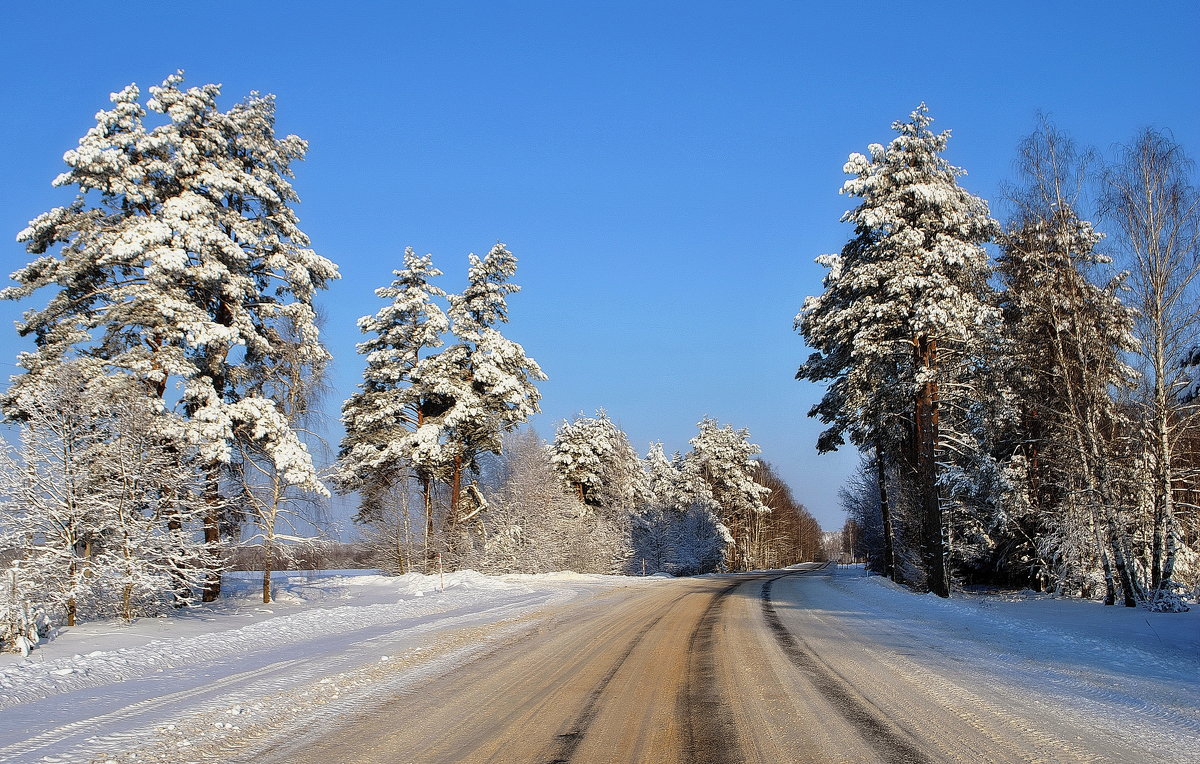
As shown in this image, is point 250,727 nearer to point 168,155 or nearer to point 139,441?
point 139,441

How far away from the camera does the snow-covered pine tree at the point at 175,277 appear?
17.5 metres

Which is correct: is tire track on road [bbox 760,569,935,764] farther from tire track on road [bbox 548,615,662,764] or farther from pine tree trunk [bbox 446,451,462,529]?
pine tree trunk [bbox 446,451,462,529]

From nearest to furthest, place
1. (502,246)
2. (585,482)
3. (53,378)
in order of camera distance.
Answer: (53,378) < (502,246) < (585,482)

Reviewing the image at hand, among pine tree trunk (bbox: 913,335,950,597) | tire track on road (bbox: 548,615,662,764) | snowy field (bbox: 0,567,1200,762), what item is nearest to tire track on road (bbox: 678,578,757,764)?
tire track on road (bbox: 548,615,662,764)

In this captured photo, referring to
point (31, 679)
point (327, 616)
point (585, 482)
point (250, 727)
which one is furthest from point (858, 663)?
point (585, 482)

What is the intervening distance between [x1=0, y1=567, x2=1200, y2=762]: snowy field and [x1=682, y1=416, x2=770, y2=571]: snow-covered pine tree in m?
40.2

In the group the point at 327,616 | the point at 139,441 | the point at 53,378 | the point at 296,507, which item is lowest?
the point at 327,616

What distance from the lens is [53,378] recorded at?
1366 centimetres

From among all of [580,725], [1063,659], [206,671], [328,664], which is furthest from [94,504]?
[1063,659]

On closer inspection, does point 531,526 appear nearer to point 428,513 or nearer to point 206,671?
point 428,513

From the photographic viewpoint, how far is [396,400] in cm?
3156

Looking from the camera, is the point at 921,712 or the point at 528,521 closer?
the point at 921,712

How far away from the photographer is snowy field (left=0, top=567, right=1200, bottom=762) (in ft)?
19.5

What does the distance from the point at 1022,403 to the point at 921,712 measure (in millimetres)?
16120
